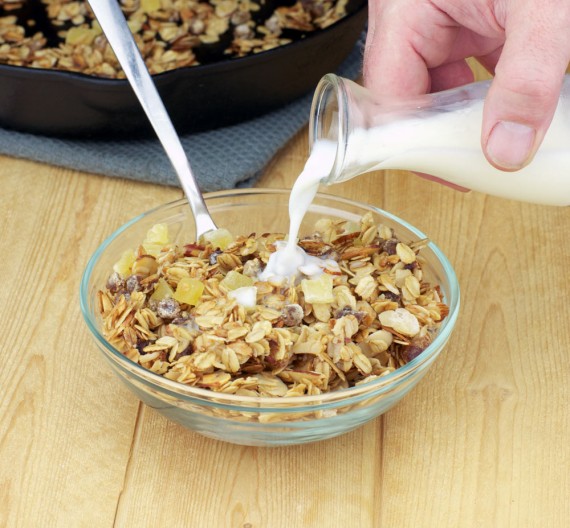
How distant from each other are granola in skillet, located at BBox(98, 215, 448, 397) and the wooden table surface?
0.35 ft

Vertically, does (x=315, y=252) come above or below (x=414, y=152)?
below

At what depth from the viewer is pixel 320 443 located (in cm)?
99

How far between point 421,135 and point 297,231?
6.8 inches

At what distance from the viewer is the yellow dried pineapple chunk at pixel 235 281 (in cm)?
100

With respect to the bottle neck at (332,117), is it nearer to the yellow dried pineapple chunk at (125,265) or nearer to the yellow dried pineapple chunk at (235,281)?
the yellow dried pineapple chunk at (235,281)

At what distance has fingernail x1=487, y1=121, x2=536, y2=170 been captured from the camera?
0.87 meters

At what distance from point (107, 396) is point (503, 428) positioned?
17.5 inches

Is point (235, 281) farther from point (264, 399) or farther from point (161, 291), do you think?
point (264, 399)

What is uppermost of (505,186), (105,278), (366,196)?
(505,186)

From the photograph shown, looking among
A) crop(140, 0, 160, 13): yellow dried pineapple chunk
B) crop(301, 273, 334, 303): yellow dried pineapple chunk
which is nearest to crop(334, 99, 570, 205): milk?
crop(301, 273, 334, 303): yellow dried pineapple chunk

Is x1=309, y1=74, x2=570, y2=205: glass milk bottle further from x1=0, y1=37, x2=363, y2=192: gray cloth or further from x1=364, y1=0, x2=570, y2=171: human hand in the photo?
x1=0, y1=37, x2=363, y2=192: gray cloth

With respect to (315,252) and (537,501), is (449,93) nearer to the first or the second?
(315,252)

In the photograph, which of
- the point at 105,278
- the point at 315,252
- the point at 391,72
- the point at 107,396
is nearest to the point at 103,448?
the point at 107,396

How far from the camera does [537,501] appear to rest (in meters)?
0.95
